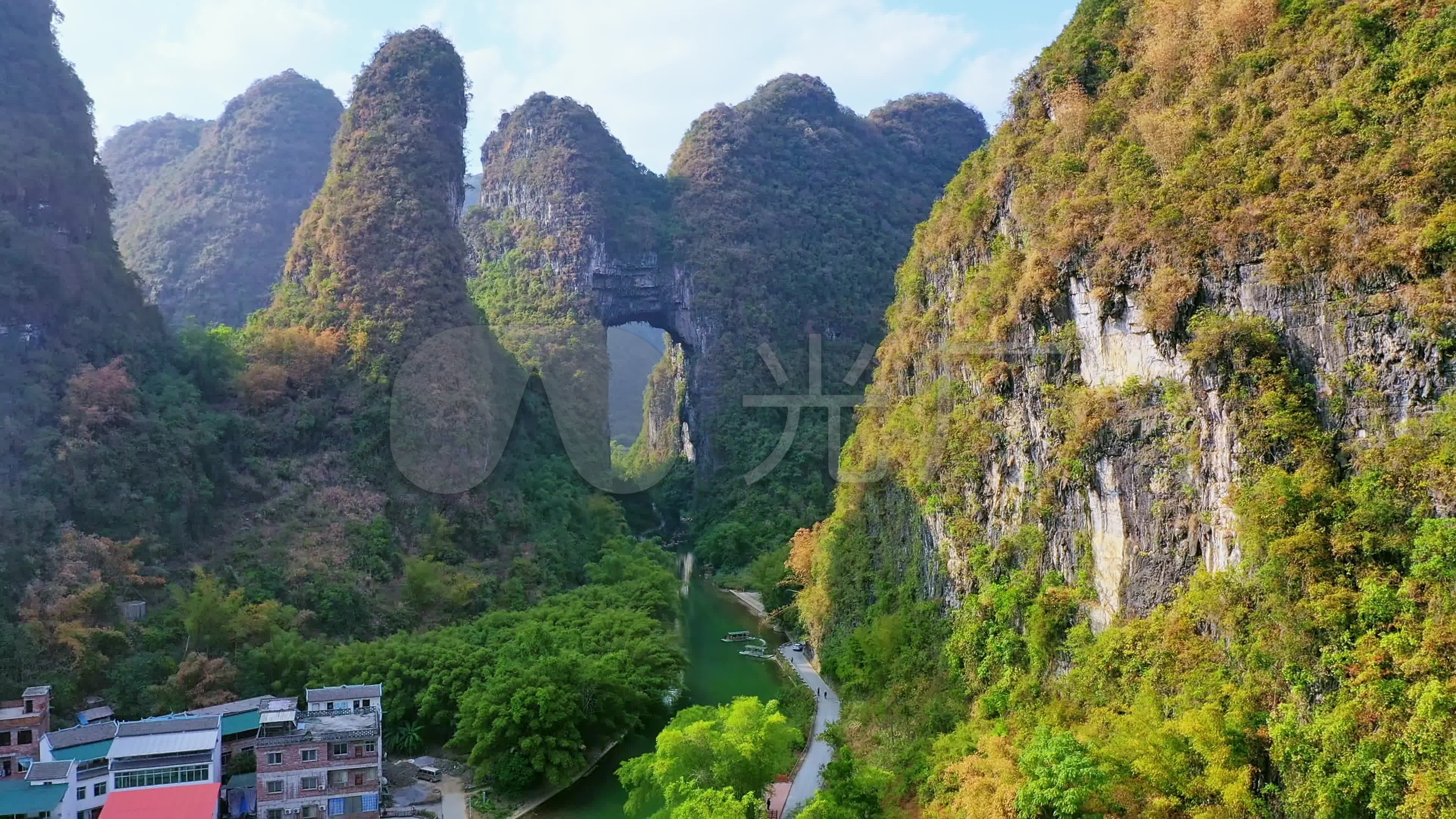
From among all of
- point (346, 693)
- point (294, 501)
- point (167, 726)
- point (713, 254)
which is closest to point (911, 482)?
point (346, 693)

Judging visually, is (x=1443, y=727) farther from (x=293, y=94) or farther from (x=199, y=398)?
(x=293, y=94)

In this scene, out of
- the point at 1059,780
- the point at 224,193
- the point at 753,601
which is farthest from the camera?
the point at 224,193

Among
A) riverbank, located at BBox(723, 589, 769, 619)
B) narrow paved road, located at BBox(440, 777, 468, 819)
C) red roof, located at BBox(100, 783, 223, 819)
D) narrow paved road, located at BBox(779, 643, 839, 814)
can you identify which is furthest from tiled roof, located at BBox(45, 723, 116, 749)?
riverbank, located at BBox(723, 589, 769, 619)

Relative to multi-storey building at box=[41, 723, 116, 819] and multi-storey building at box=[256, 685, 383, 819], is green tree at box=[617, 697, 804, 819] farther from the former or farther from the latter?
multi-storey building at box=[41, 723, 116, 819]

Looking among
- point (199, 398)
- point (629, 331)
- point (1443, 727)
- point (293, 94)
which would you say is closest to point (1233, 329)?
point (1443, 727)

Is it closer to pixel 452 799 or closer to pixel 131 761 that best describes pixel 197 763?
pixel 131 761
